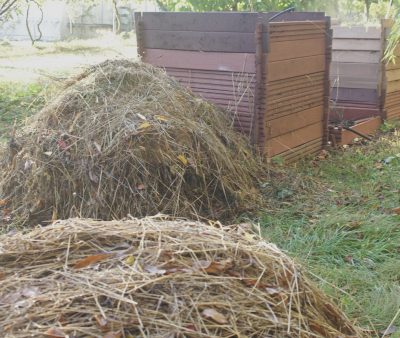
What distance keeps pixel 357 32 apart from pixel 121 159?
5.19 m

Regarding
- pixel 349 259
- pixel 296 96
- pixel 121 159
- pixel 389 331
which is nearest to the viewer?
pixel 389 331

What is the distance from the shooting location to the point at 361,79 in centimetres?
898

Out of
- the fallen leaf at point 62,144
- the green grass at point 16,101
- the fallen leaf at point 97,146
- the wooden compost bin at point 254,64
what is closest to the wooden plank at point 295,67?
the wooden compost bin at point 254,64

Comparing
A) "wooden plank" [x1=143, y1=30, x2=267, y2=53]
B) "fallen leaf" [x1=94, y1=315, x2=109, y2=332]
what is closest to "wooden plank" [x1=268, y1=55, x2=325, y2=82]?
"wooden plank" [x1=143, y1=30, x2=267, y2=53]

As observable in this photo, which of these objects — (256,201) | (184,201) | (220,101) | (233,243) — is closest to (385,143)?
(220,101)

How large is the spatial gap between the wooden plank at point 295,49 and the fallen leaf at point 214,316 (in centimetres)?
450

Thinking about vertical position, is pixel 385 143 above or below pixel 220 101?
below

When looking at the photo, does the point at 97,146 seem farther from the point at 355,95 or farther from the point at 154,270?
Answer: the point at 355,95

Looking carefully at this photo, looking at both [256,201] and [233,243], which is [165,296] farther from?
[256,201]

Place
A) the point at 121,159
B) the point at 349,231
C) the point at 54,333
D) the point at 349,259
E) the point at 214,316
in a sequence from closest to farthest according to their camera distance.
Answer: the point at 54,333 < the point at 214,316 < the point at 349,259 < the point at 349,231 < the point at 121,159

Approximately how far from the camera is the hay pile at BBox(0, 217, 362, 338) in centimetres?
212

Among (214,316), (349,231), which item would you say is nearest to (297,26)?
(349,231)

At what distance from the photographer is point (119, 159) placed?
496 cm

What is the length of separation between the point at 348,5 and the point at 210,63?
69.7 feet
